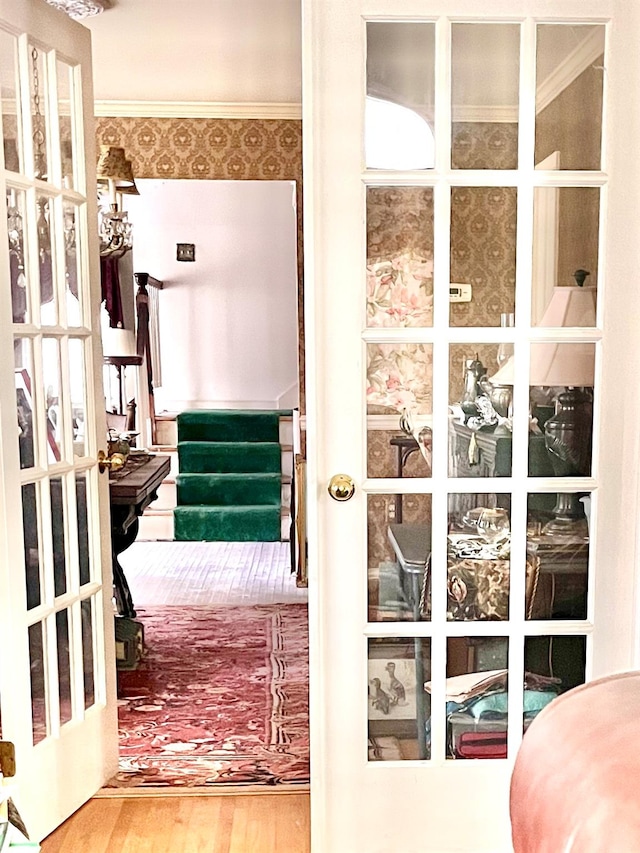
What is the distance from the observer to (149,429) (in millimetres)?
6953

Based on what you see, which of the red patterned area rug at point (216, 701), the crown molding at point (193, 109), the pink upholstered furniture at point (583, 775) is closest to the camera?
the pink upholstered furniture at point (583, 775)

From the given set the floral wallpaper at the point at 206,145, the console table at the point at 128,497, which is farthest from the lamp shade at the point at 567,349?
the floral wallpaper at the point at 206,145

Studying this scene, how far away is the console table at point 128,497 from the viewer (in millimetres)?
3240

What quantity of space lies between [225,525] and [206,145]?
106 inches

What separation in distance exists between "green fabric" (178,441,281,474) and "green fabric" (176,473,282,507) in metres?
0.26

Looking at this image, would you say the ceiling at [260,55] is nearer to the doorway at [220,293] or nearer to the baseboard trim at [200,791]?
the baseboard trim at [200,791]

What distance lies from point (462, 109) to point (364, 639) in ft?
4.35

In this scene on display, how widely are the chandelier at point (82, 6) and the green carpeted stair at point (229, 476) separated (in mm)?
3502

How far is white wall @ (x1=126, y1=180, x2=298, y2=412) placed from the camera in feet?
24.9

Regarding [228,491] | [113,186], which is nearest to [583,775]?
[113,186]

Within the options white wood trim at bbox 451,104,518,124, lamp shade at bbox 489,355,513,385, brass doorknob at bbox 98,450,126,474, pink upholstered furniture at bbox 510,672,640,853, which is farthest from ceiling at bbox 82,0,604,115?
pink upholstered furniture at bbox 510,672,640,853

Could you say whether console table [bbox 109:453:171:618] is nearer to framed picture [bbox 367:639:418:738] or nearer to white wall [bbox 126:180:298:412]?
framed picture [bbox 367:639:418:738]

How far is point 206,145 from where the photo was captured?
4.67m

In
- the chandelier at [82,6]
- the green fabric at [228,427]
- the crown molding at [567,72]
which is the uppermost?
the chandelier at [82,6]
